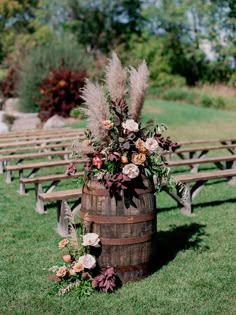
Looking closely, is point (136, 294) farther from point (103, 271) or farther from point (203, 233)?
point (203, 233)

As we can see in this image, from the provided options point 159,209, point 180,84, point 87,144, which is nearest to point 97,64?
point 180,84

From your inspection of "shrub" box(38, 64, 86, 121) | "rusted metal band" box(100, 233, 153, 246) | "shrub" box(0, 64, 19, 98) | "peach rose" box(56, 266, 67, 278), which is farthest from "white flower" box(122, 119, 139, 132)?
"shrub" box(0, 64, 19, 98)

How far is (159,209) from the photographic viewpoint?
7289mm

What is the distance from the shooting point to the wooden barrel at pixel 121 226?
4.42 m

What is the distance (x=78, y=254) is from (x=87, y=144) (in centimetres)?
99

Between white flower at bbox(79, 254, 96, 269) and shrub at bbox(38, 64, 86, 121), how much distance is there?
14.4 metres

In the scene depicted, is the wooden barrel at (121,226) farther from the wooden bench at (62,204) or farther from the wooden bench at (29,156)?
the wooden bench at (29,156)

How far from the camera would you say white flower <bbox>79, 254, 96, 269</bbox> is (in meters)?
4.34

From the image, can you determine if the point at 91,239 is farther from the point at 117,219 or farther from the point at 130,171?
the point at 130,171

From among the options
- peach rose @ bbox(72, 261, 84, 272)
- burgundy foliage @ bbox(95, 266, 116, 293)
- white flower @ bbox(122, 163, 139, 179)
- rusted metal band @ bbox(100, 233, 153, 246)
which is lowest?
burgundy foliage @ bbox(95, 266, 116, 293)

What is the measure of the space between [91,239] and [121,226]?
0.28 m

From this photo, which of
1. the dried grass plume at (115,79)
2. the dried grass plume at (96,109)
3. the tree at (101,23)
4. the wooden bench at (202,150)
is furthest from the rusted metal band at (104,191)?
the tree at (101,23)

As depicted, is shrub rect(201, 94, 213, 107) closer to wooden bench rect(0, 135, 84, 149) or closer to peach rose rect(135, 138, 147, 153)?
wooden bench rect(0, 135, 84, 149)

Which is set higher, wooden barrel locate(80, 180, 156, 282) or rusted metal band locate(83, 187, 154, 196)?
rusted metal band locate(83, 187, 154, 196)
